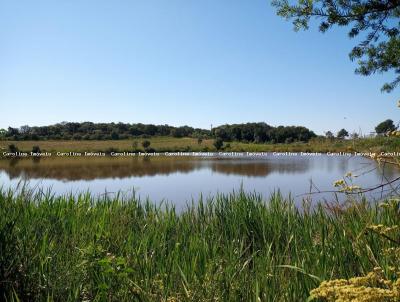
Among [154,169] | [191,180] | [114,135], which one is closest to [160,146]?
[114,135]

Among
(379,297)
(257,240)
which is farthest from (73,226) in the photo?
(379,297)

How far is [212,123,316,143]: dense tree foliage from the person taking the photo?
→ 8956cm

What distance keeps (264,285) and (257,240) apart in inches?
102

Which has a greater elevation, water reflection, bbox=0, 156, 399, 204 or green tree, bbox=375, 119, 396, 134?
green tree, bbox=375, 119, 396, 134

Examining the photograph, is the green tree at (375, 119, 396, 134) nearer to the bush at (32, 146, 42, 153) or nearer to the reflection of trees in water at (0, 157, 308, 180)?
the reflection of trees in water at (0, 157, 308, 180)

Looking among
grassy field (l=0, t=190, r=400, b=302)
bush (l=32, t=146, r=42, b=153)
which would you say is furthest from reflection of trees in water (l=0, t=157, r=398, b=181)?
bush (l=32, t=146, r=42, b=153)

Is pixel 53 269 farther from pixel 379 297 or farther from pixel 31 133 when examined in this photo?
pixel 31 133

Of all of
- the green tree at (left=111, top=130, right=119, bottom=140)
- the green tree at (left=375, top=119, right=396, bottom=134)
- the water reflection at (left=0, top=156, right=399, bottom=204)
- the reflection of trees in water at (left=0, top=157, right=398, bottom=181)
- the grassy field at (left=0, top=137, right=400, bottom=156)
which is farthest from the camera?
the green tree at (left=111, top=130, right=119, bottom=140)

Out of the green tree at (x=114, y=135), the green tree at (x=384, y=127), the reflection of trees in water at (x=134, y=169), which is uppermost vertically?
the green tree at (x=114, y=135)

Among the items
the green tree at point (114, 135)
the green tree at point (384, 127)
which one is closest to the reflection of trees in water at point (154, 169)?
the green tree at point (384, 127)

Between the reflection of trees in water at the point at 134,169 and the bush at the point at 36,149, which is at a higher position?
the bush at the point at 36,149

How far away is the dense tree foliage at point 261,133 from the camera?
8956 cm

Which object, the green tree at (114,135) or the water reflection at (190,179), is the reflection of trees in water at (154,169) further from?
the green tree at (114,135)

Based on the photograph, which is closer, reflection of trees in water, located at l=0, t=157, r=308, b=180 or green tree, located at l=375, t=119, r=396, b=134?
green tree, located at l=375, t=119, r=396, b=134
